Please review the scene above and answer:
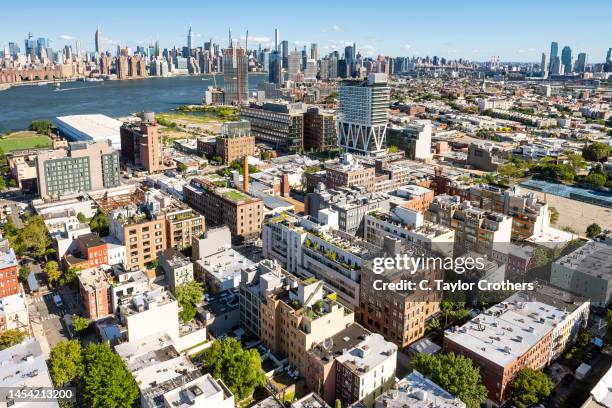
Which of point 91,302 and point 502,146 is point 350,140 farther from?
point 91,302

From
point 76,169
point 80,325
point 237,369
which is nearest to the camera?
point 237,369

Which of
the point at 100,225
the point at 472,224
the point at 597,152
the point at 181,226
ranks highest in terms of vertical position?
the point at 597,152

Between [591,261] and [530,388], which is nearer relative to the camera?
[530,388]

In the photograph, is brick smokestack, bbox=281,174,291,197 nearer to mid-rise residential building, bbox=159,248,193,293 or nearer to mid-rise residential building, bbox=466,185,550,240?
mid-rise residential building, bbox=466,185,550,240

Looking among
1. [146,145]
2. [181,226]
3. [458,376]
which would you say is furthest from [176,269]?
[146,145]

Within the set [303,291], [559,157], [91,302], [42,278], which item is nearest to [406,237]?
[303,291]

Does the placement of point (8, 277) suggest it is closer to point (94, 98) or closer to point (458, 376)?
point (458, 376)

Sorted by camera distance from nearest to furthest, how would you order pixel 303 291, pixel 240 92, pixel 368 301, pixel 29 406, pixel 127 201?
pixel 29 406
pixel 303 291
pixel 368 301
pixel 127 201
pixel 240 92
